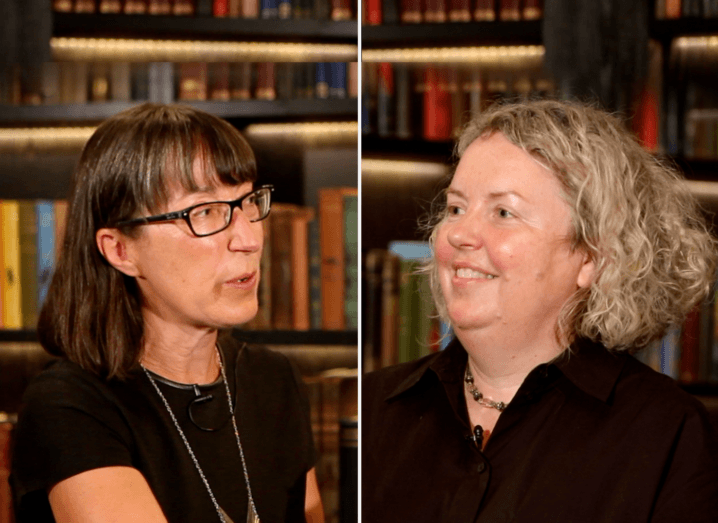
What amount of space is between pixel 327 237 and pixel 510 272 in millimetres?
392

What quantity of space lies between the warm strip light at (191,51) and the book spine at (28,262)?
34 cm

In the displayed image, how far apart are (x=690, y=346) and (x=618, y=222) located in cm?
33

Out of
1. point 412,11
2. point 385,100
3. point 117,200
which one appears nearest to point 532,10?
point 412,11

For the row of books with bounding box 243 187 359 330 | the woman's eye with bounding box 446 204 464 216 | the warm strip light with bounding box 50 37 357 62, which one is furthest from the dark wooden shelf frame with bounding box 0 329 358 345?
the warm strip light with bounding box 50 37 357 62

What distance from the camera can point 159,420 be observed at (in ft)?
4.52

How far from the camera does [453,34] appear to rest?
1.61m

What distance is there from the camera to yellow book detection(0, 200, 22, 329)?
1458 mm

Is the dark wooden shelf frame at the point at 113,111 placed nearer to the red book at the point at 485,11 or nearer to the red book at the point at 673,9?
the red book at the point at 485,11

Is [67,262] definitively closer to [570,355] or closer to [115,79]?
[115,79]

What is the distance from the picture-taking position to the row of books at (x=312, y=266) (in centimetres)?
150

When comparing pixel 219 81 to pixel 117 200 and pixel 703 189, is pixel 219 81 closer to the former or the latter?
pixel 117 200

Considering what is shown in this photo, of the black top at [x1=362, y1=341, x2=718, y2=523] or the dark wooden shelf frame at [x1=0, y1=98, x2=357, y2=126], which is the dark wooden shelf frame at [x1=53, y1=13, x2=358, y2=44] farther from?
the black top at [x1=362, y1=341, x2=718, y2=523]

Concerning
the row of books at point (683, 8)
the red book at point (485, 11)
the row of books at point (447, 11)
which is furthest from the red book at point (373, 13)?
the row of books at point (683, 8)

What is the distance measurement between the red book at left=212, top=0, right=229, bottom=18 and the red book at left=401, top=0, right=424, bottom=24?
38 cm
